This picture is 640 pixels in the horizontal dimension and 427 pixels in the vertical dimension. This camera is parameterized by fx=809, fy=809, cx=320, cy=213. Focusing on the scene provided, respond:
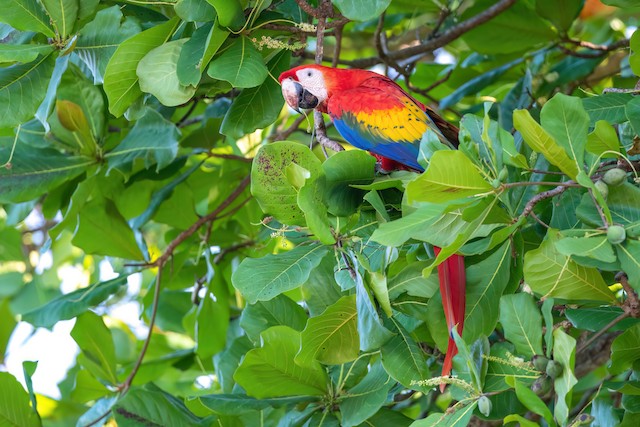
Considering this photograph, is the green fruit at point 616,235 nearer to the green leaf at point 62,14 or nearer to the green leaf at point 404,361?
the green leaf at point 404,361

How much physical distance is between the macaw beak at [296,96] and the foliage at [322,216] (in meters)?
0.04

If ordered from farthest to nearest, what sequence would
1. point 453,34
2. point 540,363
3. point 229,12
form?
point 453,34
point 229,12
point 540,363

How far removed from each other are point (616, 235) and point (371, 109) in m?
0.81

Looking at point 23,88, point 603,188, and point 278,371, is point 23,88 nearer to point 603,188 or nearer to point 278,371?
A: point 278,371

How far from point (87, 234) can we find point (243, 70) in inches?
32.1

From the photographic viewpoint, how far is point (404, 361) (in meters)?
1.42

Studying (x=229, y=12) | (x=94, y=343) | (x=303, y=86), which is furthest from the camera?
(x=94, y=343)

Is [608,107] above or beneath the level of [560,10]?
above

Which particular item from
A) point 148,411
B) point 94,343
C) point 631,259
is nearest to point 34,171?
point 94,343

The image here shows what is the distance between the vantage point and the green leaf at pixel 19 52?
5.20ft

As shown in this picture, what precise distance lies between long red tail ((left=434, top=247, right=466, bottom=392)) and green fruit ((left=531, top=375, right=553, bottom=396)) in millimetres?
154

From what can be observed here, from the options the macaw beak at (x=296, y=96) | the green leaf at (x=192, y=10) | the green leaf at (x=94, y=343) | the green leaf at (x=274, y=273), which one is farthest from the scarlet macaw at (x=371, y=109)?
the green leaf at (x=94, y=343)

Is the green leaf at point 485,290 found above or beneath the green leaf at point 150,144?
above

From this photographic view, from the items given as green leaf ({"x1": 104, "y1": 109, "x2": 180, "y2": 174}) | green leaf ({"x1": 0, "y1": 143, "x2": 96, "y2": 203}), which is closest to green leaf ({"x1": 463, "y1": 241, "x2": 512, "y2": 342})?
green leaf ({"x1": 104, "y1": 109, "x2": 180, "y2": 174})
